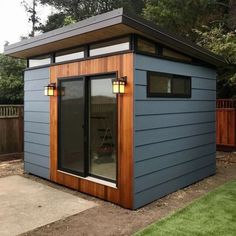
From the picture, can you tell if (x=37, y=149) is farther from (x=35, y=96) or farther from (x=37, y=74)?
(x=37, y=74)

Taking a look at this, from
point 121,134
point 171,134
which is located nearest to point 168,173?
point 171,134

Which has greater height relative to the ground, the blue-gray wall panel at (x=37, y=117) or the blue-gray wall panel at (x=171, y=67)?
the blue-gray wall panel at (x=171, y=67)

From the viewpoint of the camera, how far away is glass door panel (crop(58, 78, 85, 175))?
16.7 feet

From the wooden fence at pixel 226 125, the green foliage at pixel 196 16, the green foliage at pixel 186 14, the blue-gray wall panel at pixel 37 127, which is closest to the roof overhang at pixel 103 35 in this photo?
the blue-gray wall panel at pixel 37 127

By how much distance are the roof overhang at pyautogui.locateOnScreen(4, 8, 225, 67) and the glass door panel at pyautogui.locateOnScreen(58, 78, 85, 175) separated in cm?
68

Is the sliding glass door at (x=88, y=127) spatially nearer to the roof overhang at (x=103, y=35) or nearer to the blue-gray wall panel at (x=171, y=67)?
the blue-gray wall panel at (x=171, y=67)

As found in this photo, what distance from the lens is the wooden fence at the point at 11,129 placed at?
757cm

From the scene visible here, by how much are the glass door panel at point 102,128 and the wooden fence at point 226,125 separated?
541cm

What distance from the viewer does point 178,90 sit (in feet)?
16.9

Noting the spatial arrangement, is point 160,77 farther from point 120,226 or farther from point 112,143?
point 120,226

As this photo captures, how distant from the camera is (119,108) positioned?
14.3 feet

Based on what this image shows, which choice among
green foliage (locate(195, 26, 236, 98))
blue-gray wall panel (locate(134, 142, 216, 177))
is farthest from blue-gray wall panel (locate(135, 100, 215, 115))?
green foliage (locate(195, 26, 236, 98))

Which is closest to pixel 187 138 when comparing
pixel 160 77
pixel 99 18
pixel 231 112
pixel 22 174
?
pixel 160 77

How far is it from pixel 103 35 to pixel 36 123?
8.48 ft
